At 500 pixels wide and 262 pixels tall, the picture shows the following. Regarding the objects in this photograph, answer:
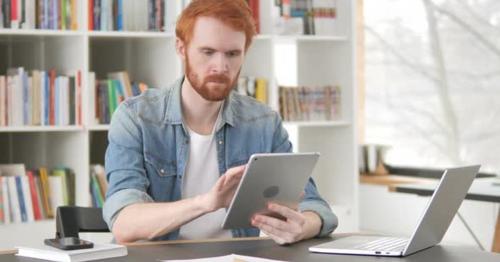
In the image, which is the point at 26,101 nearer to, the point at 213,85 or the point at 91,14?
the point at 91,14

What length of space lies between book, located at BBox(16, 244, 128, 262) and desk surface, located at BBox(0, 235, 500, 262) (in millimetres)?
27

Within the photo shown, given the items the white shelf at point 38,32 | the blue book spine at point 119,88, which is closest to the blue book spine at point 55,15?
the white shelf at point 38,32

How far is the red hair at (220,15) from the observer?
259cm

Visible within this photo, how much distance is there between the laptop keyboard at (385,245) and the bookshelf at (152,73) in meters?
2.14


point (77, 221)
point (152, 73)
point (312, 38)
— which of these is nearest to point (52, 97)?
point (152, 73)

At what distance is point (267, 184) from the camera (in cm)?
219

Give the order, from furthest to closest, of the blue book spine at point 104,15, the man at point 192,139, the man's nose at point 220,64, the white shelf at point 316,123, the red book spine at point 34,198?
the white shelf at point 316,123, the blue book spine at point 104,15, the red book spine at point 34,198, the man's nose at point 220,64, the man at point 192,139

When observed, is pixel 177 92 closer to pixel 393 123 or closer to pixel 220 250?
pixel 220 250

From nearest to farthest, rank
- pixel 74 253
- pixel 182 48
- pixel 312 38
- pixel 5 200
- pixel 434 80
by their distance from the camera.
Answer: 1. pixel 74 253
2. pixel 182 48
3. pixel 5 200
4. pixel 312 38
5. pixel 434 80

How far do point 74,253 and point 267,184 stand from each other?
0.48 metres

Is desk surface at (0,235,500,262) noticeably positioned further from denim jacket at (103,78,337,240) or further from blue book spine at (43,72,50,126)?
blue book spine at (43,72,50,126)

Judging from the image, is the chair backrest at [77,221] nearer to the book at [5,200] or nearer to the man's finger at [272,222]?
the man's finger at [272,222]

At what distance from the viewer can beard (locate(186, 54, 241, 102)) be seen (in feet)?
8.42

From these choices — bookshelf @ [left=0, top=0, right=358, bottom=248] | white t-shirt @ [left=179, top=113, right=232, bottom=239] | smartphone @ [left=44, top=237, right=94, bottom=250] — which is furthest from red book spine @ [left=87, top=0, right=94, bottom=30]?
smartphone @ [left=44, top=237, right=94, bottom=250]
